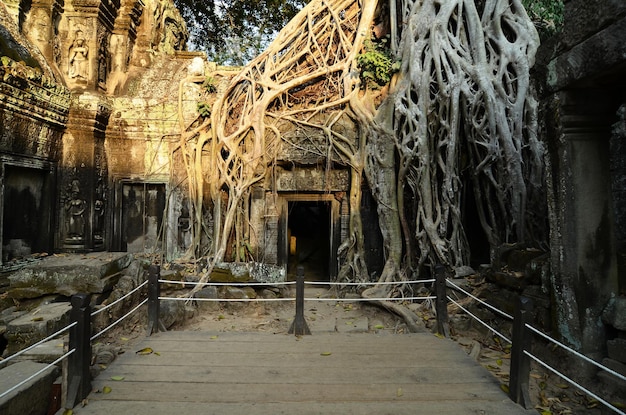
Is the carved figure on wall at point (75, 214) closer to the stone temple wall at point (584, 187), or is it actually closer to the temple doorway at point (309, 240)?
the temple doorway at point (309, 240)

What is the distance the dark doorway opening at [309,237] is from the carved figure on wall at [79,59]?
5162 millimetres

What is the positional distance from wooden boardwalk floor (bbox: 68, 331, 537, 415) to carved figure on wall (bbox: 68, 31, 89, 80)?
540 centimetres

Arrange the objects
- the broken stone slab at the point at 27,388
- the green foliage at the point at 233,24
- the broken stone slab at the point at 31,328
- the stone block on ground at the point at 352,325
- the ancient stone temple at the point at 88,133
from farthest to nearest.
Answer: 1. the green foliage at the point at 233,24
2. the ancient stone temple at the point at 88,133
3. the stone block on ground at the point at 352,325
4. the broken stone slab at the point at 31,328
5. the broken stone slab at the point at 27,388

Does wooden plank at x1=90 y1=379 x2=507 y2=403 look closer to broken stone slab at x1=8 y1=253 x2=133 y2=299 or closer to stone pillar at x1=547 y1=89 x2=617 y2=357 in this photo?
stone pillar at x1=547 y1=89 x2=617 y2=357

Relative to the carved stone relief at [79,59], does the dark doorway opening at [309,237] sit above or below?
below

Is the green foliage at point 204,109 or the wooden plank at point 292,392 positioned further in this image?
the green foliage at point 204,109

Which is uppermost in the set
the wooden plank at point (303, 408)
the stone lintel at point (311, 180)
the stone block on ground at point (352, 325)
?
the stone lintel at point (311, 180)

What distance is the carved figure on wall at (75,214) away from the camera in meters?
6.22

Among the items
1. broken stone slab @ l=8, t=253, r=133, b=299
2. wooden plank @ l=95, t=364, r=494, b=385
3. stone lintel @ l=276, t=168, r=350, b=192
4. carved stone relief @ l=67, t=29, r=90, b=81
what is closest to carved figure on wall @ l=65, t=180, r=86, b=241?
broken stone slab @ l=8, t=253, r=133, b=299

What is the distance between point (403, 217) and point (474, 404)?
343 cm

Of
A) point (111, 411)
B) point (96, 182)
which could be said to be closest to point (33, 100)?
point (96, 182)

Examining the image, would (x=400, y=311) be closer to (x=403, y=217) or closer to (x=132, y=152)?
(x=403, y=217)

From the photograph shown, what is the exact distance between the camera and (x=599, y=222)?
106 inches

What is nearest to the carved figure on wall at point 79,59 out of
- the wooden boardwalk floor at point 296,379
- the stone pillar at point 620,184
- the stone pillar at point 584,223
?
the wooden boardwalk floor at point 296,379
